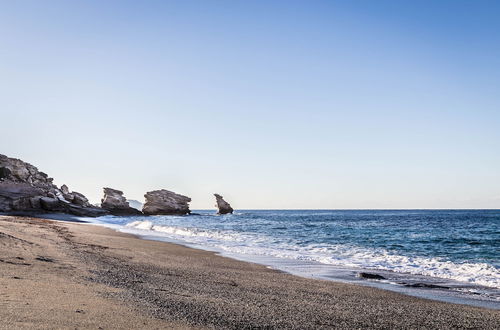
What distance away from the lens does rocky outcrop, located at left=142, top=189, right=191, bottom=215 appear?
96312mm

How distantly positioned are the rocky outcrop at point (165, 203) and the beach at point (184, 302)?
286 ft

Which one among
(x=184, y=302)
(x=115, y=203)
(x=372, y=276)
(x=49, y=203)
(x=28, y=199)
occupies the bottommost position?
(x=372, y=276)

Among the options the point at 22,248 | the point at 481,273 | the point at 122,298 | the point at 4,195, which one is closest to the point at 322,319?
the point at 122,298

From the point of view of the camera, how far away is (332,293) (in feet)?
31.3

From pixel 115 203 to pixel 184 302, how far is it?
Answer: 8258cm

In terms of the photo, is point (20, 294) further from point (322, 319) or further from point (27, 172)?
point (27, 172)

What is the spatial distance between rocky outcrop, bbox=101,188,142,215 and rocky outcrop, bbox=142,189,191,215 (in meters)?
8.43

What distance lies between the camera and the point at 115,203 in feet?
276

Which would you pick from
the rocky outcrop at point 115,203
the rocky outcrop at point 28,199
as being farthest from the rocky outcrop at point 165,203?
the rocky outcrop at point 28,199

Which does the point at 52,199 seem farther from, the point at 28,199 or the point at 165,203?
the point at 165,203

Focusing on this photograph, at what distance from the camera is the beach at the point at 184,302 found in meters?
5.58

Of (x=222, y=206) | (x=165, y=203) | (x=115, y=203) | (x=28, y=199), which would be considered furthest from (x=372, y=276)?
(x=222, y=206)

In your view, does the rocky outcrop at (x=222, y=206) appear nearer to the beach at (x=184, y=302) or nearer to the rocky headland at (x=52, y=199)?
the rocky headland at (x=52, y=199)

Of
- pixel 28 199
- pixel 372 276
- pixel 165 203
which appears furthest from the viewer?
pixel 165 203
